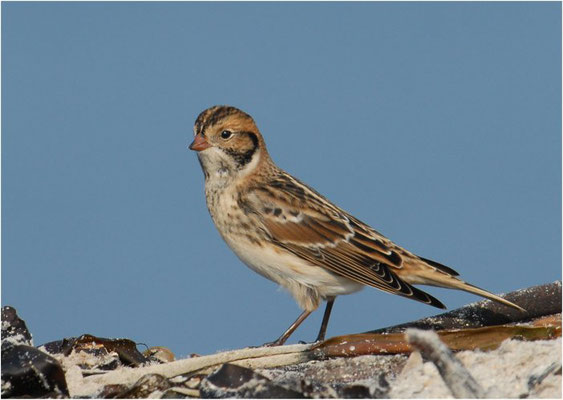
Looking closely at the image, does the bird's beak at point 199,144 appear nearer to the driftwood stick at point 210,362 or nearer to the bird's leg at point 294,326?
the bird's leg at point 294,326

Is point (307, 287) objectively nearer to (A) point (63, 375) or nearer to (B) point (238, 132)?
(B) point (238, 132)

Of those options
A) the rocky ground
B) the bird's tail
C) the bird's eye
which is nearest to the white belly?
the bird's tail

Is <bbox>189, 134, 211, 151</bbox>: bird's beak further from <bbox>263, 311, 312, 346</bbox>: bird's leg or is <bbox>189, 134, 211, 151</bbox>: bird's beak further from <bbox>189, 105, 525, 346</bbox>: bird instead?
<bbox>263, 311, 312, 346</bbox>: bird's leg

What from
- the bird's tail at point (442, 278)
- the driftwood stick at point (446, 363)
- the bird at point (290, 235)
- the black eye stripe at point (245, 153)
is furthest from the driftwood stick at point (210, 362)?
the black eye stripe at point (245, 153)

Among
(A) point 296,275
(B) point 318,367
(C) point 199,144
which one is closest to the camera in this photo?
(B) point 318,367

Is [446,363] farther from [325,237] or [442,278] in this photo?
[325,237]

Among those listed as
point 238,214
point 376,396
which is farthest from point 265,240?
point 376,396

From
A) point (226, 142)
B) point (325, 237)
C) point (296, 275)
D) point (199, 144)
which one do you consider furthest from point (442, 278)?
point (199, 144)
